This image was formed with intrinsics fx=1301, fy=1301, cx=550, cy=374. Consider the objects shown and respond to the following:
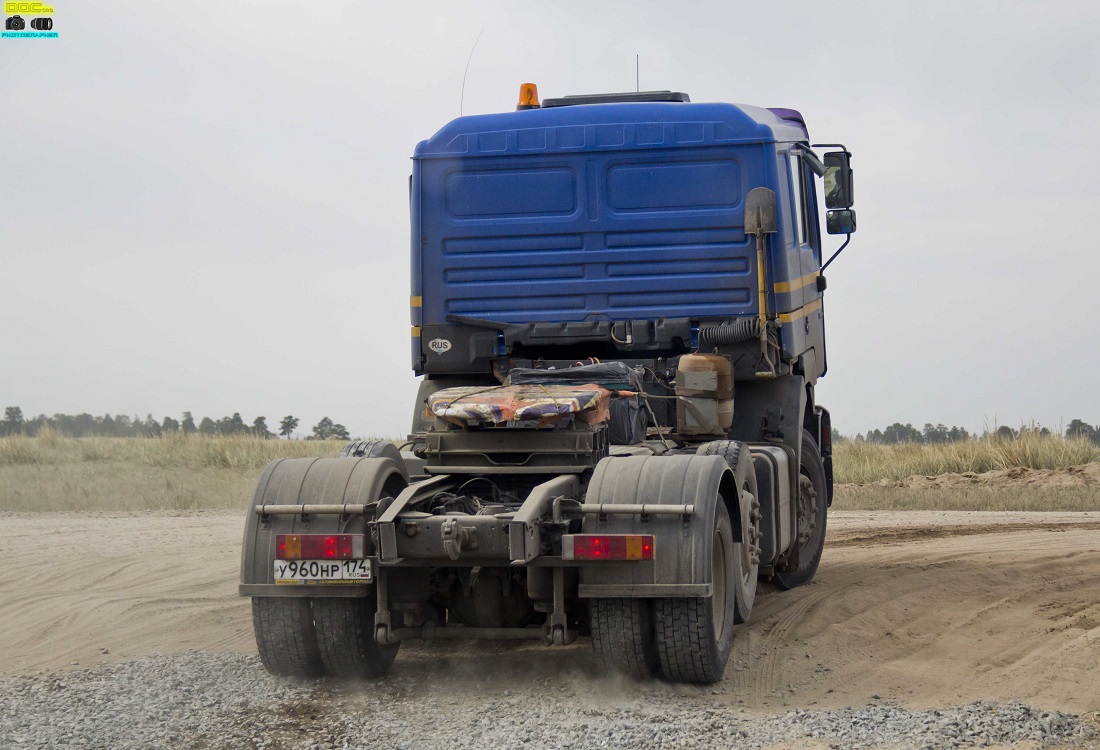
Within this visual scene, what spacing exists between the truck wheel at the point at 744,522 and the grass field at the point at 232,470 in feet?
33.8

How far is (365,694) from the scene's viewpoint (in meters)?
6.69

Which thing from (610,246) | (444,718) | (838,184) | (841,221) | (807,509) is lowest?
(444,718)

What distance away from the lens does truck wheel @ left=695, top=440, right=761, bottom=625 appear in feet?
24.0

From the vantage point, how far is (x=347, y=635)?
6734 mm

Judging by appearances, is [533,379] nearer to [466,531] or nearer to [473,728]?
[466,531]

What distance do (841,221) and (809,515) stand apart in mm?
2341

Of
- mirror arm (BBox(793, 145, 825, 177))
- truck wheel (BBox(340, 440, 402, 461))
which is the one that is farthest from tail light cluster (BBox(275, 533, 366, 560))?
mirror arm (BBox(793, 145, 825, 177))

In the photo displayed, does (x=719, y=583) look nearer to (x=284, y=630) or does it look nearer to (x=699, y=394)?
(x=699, y=394)

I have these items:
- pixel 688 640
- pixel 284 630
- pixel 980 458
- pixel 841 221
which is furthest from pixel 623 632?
pixel 980 458

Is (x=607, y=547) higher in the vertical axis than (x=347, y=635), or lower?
higher

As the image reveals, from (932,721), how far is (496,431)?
2.73 meters

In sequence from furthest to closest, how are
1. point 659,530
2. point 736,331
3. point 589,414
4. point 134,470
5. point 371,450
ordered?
point 134,470 → point 736,331 → point 371,450 → point 589,414 → point 659,530

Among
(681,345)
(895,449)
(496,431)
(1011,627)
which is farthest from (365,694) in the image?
(895,449)

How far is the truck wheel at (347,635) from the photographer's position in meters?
6.71
